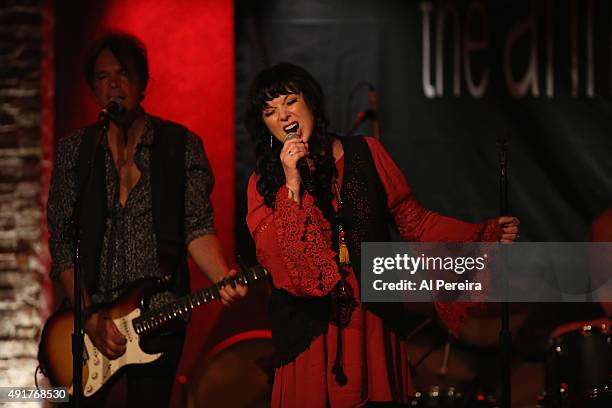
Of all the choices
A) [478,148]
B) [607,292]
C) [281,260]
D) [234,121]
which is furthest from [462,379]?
[281,260]

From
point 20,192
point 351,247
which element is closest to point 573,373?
point 351,247

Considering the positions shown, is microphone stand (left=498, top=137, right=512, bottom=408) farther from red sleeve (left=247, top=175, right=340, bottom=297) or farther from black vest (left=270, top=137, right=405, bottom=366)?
red sleeve (left=247, top=175, right=340, bottom=297)

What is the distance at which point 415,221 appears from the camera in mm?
3238

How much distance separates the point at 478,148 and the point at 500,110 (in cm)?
22

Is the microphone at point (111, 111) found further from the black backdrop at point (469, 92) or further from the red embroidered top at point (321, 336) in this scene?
the black backdrop at point (469, 92)

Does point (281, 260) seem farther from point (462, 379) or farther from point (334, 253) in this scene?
point (462, 379)

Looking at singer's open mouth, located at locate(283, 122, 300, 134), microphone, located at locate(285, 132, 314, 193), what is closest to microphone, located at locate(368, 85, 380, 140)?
singer's open mouth, located at locate(283, 122, 300, 134)

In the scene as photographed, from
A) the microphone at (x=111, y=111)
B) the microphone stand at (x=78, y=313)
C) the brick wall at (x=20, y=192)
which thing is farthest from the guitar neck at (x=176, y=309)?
the brick wall at (x=20, y=192)

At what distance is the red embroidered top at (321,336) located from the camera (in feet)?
9.39

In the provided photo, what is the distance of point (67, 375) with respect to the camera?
3.84m

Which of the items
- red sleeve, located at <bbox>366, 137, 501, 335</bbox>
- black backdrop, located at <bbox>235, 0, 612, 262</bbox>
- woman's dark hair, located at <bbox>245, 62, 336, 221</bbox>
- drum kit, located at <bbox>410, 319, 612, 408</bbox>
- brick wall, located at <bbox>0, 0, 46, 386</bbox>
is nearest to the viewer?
woman's dark hair, located at <bbox>245, 62, 336, 221</bbox>

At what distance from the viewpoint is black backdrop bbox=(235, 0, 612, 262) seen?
4.57 m

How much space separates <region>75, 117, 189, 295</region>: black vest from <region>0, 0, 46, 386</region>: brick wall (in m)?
1.05

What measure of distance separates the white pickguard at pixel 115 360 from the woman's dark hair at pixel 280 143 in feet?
3.20
